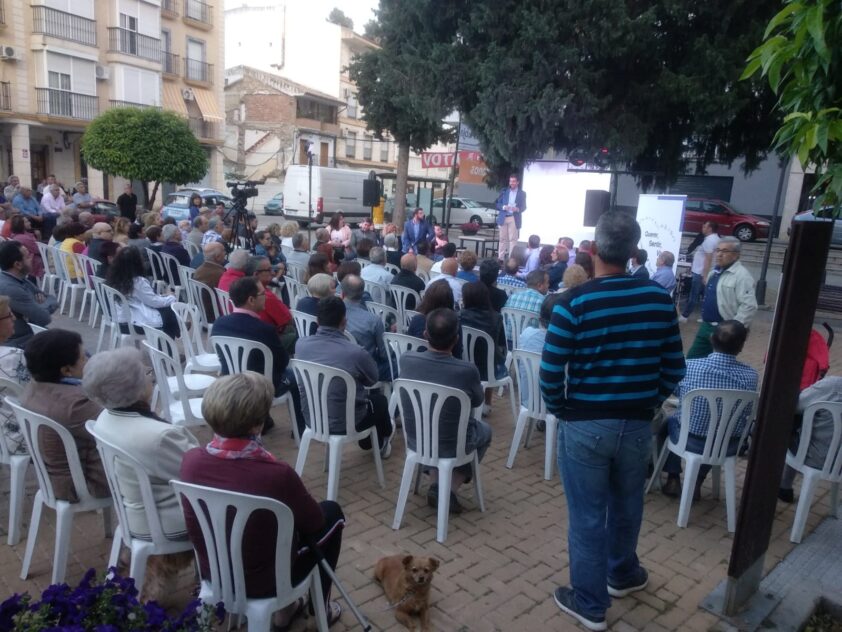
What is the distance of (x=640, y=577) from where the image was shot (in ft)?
10.3

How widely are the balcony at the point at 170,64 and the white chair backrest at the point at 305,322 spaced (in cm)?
2818

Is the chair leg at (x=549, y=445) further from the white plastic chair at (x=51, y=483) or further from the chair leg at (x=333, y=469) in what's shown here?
the white plastic chair at (x=51, y=483)

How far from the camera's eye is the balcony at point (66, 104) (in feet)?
76.5

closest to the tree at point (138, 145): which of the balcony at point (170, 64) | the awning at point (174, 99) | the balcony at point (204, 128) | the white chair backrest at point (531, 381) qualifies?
the awning at point (174, 99)

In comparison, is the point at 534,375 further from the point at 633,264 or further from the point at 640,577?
the point at 633,264

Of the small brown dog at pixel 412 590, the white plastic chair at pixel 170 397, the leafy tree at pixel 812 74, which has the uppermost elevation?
the leafy tree at pixel 812 74

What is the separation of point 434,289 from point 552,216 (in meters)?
10.0

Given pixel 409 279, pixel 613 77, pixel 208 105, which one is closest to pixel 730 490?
pixel 409 279

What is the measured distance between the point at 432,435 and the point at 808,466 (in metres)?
2.28

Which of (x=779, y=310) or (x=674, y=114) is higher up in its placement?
(x=674, y=114)

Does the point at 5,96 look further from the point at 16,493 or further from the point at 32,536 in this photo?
the point at 32,536

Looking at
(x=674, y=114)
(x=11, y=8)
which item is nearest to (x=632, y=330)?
(x=674, y=114)

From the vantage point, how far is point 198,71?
30.7 metres

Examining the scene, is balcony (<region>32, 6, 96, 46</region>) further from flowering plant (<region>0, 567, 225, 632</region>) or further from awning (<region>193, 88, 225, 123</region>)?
flowering plant (<region>0, 567, 225, 632</region>)
